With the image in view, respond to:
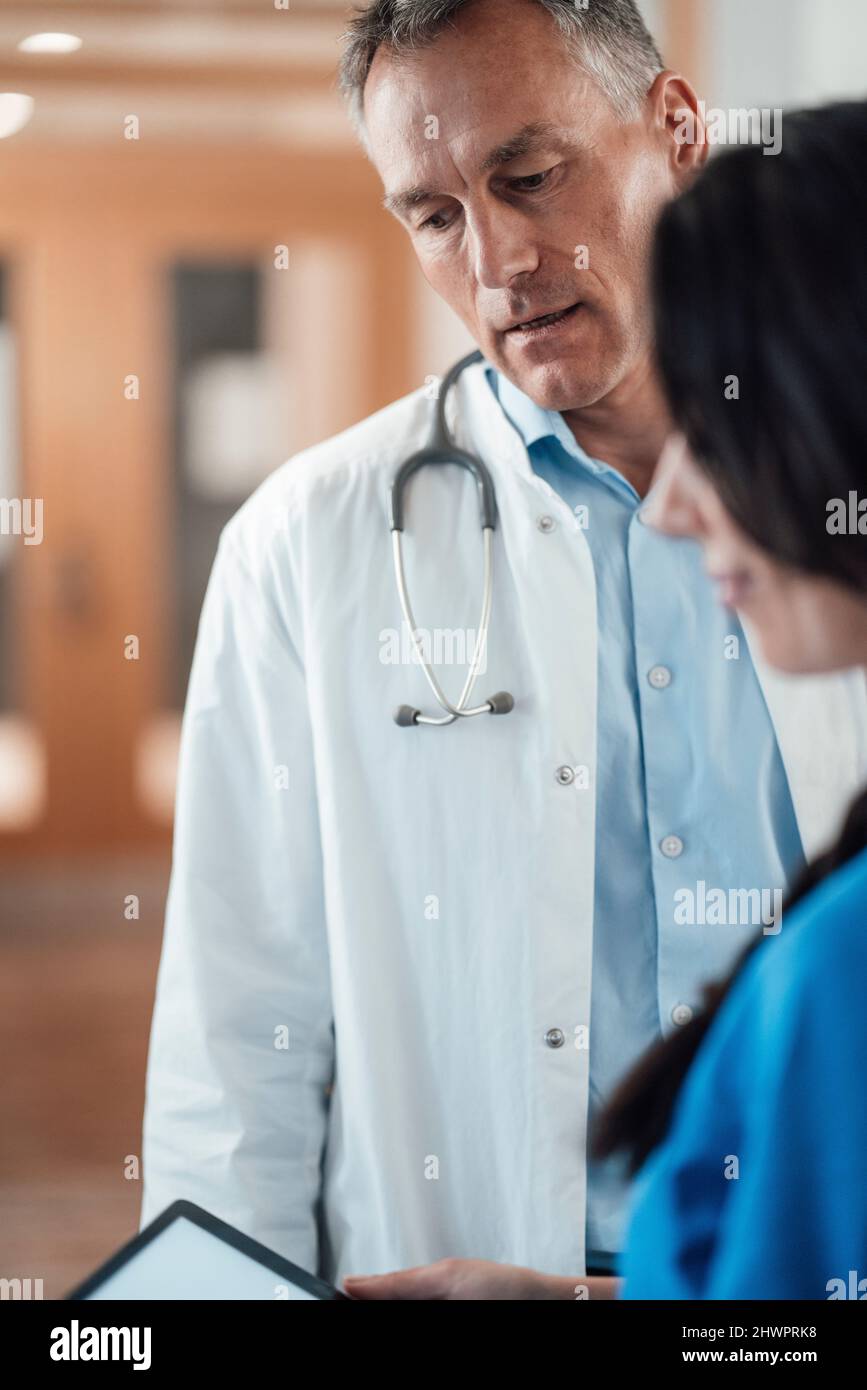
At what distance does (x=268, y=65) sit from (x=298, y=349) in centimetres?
63

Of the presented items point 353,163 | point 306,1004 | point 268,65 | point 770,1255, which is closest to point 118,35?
point 268,65

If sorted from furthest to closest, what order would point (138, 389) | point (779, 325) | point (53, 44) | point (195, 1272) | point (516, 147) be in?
point (138, 389) → point (53, 44) → point (516, 147) → point (195, 1272) → point (779, 325)

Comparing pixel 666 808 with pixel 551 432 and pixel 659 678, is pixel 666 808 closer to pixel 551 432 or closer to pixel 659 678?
pixel 659 678

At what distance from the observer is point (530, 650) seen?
0.87 meters

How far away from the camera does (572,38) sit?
2.71 feet

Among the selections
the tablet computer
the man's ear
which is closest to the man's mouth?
the man's ear

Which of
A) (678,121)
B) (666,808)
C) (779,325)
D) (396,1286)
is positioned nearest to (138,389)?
(678,121)

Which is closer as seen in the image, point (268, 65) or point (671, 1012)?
point (671, 1012)

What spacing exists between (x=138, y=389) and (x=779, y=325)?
9.33 feet

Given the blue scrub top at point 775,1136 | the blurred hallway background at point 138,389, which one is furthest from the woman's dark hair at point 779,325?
the blurred hallway background at point 138,389

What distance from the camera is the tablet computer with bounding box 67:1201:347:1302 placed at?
0.69 m

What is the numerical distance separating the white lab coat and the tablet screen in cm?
18

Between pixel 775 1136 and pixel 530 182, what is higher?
pixel 530 182
